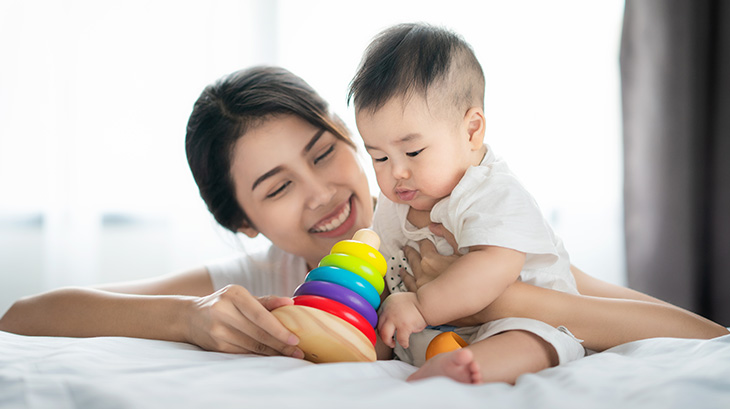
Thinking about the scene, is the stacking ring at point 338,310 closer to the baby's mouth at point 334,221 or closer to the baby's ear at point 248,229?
the baby's mouth at point 334,221

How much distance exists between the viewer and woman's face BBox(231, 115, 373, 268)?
4.73 ft

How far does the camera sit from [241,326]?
3.18 ft

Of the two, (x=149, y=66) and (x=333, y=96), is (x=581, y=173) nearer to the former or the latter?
(x=333, y=96)

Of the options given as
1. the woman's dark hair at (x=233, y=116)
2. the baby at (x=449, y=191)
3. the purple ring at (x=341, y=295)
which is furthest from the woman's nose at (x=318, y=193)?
the purple ring at (x=341, y=295)

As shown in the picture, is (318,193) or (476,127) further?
(318,193)

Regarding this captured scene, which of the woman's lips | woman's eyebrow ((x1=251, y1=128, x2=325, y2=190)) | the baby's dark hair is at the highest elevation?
the baby's dark hair

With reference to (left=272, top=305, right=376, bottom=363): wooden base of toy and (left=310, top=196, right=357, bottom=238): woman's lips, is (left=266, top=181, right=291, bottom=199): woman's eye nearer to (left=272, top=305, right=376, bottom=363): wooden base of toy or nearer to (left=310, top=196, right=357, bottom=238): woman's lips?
(left=310, top=196, right=357, bottom=238): woman's lips

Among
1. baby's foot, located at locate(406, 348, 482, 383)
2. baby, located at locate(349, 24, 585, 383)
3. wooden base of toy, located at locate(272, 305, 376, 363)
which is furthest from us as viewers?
baby, located at locate(349, 24, 585, 383)

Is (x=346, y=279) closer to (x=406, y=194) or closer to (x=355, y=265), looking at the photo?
(x=355, y=265)

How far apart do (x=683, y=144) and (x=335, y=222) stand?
2046 mm

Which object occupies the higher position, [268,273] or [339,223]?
[339,223]

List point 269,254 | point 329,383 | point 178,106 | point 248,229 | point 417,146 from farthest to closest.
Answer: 1. point 178,106
2. point 269,254
3. point 248,229
4. point 417,146
5. point 329,383

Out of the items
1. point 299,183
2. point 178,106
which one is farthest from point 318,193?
point 178,106

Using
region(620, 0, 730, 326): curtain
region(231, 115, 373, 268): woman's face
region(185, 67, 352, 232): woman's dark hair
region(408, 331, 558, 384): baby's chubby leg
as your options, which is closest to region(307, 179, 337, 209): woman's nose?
region(231, 115, 373, 268): woman's face
